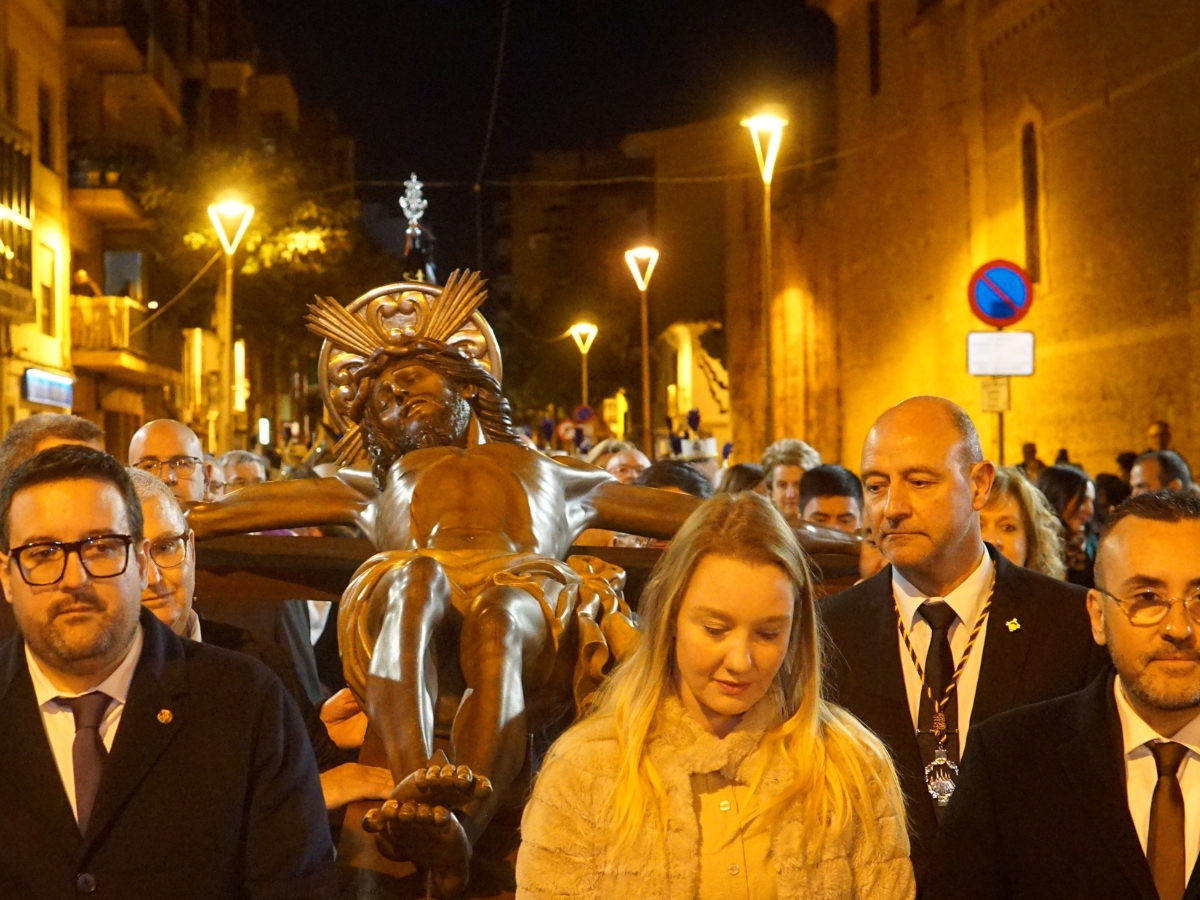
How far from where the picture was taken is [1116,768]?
10.8 feet

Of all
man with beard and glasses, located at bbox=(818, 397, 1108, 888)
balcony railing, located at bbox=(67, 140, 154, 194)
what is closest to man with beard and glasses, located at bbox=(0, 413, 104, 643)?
man with beard and glasses, located at bbox=(818, 397, 1108, 888)

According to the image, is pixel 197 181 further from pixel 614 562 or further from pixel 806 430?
pixel 614 562

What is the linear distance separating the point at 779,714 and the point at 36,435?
10.2 feet

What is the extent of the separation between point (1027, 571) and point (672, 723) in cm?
145

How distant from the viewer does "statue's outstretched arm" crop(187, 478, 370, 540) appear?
22.4ft

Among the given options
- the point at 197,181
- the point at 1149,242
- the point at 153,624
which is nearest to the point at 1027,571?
the point at 153,624

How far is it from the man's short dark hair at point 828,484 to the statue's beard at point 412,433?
1910 mm

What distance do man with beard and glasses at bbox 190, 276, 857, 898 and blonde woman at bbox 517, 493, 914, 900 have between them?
106 cm

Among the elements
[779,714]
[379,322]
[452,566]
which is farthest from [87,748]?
[379,322]

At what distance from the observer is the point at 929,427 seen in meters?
4.40

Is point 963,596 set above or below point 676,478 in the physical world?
below

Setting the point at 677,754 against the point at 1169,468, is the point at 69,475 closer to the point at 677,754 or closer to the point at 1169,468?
the point at 677,754

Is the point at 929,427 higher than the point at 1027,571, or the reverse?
the point at 929,427

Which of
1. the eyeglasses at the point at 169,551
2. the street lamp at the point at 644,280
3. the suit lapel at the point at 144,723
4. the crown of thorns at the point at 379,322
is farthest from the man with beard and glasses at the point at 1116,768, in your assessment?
the street lamp at the point at 644,280
